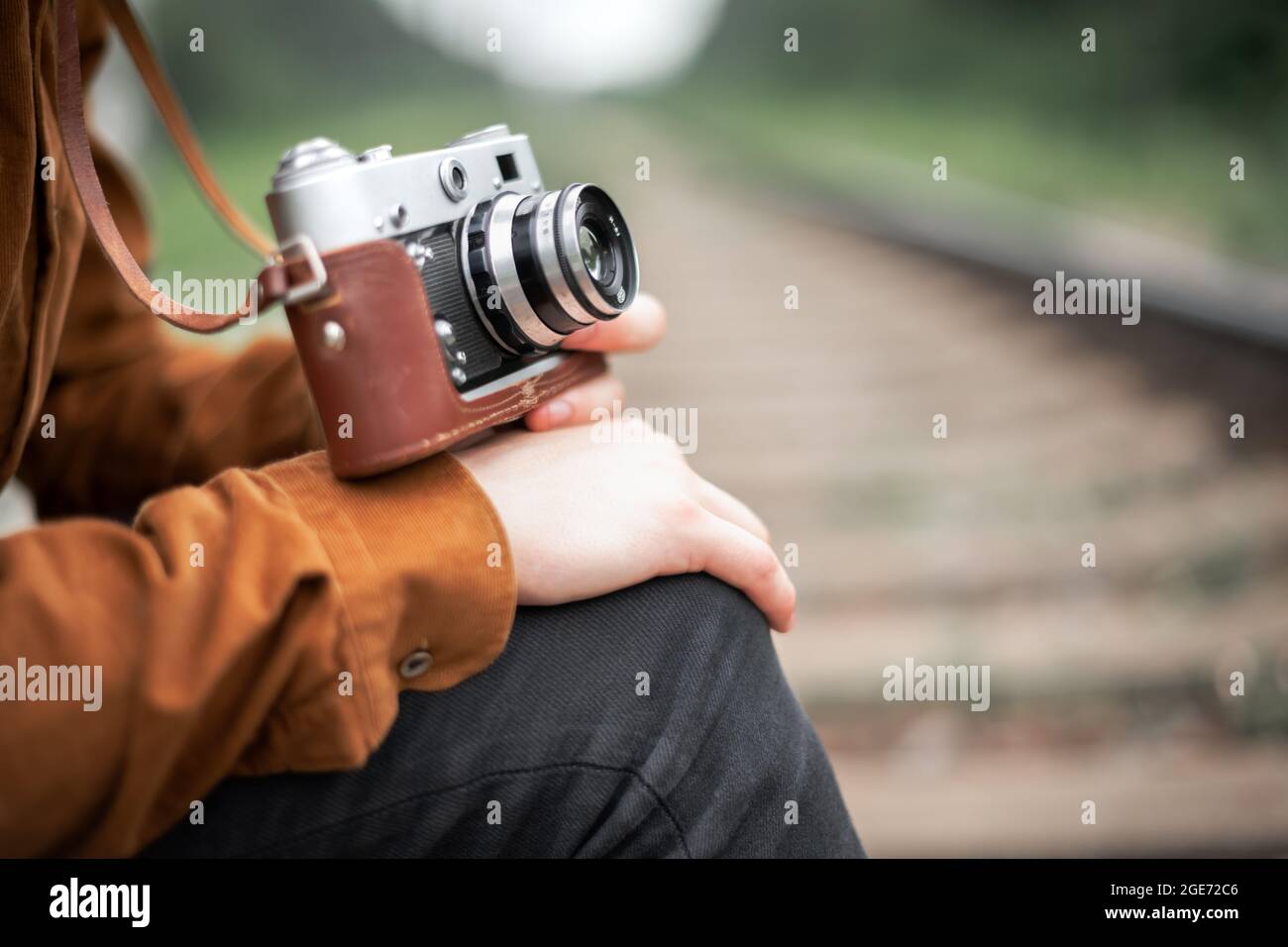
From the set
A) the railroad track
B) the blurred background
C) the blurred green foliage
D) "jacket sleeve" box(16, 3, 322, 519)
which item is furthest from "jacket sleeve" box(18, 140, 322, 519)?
the blurred green foliage

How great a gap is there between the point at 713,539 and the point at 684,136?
1513cm

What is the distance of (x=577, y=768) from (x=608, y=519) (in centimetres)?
19

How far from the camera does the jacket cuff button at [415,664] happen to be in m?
0.80

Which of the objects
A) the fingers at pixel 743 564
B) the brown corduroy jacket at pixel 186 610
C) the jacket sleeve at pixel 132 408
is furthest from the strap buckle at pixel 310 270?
the jacket sleeve at pixel 132 408

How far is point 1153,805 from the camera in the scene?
69.6 inches

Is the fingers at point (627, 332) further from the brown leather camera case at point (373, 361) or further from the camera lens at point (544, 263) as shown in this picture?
the brown leather camera case at point (373, 361)

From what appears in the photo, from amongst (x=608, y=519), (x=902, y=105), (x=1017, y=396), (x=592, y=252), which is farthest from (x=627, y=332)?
(x=902, y=105)

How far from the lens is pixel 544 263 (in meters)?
0.90

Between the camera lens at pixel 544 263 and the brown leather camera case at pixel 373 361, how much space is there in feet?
0.27

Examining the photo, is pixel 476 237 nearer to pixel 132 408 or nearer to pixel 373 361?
pixel 373 361

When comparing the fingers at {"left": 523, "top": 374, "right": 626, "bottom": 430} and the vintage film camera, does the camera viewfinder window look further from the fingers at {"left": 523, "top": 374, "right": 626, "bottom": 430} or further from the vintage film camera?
the fingers at {"left": 523, "top": 374, "right": 626, "bottom": 430}

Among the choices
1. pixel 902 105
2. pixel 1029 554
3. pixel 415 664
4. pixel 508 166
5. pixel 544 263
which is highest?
pixel 902 105
